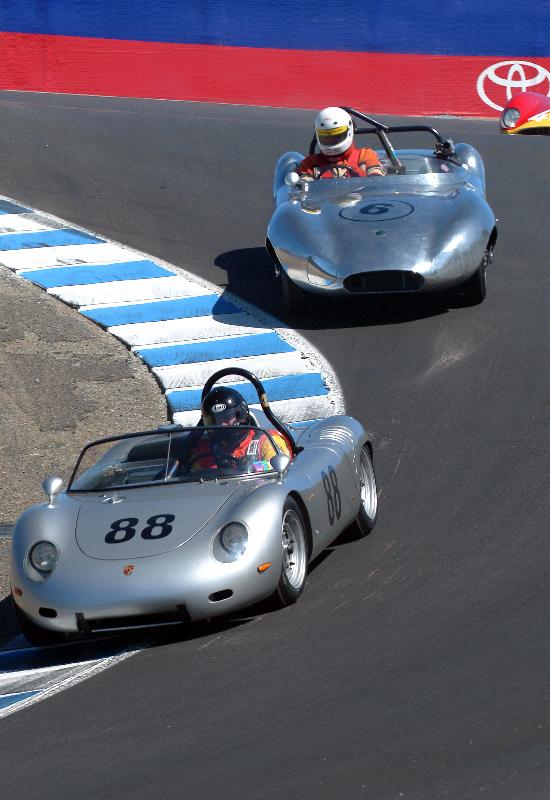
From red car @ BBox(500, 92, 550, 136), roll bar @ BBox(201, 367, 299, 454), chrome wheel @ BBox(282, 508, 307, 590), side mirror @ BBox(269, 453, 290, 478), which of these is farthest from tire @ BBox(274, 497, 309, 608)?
red car @ BBox(500, 92, 550, 136)

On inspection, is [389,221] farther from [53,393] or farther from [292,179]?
[53,393]

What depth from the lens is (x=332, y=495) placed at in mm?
7008

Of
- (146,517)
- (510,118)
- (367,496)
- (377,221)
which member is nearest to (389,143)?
(377,221)

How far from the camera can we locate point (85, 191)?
14836mm

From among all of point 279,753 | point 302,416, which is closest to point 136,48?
point 302,416

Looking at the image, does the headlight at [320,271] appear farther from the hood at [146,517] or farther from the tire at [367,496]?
the hood at [146,517]

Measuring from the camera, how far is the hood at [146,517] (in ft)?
20.5

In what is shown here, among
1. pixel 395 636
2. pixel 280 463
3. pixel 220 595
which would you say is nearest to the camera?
pixel 395 636

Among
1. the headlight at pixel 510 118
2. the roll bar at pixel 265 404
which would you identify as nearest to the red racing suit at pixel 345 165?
the headlight at pixel 510 118

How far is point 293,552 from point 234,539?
1.45ft

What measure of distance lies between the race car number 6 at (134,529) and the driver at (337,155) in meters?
6.22

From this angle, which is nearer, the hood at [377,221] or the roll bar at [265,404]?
the roll bar at [265,404]

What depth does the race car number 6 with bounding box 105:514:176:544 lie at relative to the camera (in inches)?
248

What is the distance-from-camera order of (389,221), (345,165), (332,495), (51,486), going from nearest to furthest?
(51,486), (332,495), (389,221), (345,165)
